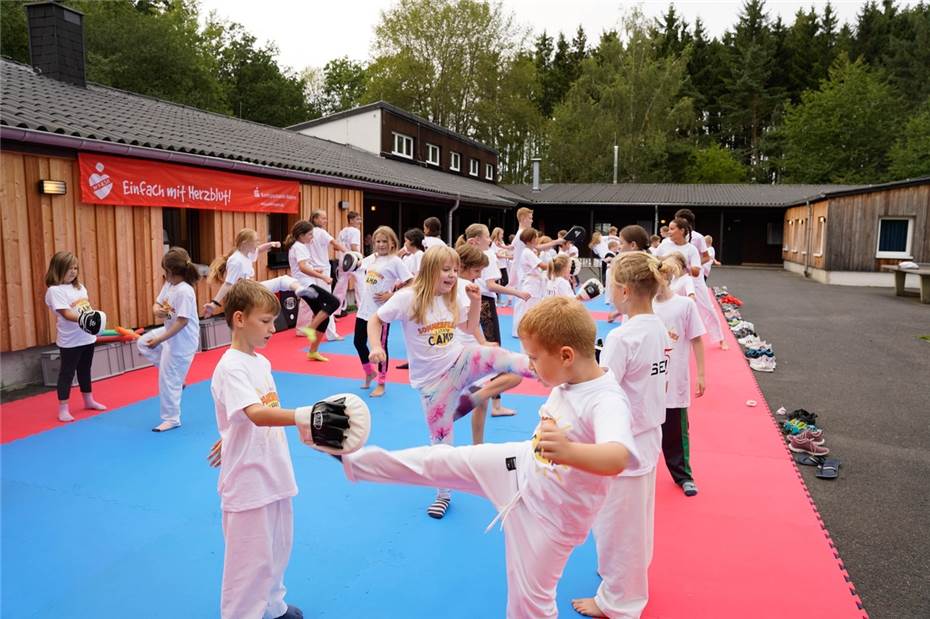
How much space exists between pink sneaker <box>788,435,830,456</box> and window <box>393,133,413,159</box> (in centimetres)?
2331

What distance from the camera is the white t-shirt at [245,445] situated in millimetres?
2787

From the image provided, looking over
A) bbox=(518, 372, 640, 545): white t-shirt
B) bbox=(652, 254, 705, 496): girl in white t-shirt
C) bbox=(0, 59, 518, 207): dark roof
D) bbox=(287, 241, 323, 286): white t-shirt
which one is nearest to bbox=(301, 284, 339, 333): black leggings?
bbox=(287, 241, 323, 286): white t-shirt

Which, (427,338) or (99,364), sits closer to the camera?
(427,338)

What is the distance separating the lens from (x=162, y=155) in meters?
9.13

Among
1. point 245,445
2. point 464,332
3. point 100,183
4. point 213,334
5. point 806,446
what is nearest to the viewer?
point 245,445

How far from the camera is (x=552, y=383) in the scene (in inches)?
94.3

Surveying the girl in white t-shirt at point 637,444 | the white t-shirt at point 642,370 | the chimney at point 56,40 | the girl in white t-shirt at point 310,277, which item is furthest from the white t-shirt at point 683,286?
the chimney at point 56,40

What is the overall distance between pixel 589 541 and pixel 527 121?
154ft

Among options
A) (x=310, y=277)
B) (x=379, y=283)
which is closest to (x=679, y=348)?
(x=379, y=283)

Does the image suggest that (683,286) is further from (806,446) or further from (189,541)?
(189,541)

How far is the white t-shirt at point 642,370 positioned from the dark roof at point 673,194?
101ft

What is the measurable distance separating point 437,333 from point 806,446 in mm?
3907

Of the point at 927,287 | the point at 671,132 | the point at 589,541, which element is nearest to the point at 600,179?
the point at 671,132

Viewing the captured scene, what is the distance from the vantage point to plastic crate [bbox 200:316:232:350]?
32.8 feet
